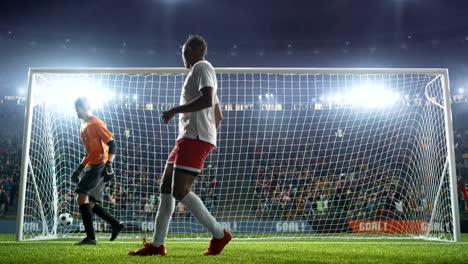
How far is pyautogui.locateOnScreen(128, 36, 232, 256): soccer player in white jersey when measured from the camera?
3697 mm

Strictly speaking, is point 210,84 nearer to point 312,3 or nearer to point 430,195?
point 430,195

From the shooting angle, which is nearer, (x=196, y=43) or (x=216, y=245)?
(x=216, y=245)

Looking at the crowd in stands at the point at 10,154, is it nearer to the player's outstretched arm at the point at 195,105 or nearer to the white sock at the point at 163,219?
the white sock at the point at 163,219

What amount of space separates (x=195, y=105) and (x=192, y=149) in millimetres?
383

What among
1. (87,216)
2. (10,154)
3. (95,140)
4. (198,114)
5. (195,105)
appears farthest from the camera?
(10,154)

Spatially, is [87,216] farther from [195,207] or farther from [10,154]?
[10,154]

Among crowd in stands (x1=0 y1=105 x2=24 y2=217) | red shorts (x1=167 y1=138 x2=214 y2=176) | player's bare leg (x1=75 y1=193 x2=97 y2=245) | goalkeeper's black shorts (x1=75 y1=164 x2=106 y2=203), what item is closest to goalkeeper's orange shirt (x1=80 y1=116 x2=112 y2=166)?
goalkeeper's black shorts (x1=75 y1=164 x2=106 y2=203)

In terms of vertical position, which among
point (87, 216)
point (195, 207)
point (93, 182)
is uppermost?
point (93, 182)

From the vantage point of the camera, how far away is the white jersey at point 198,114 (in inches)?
149

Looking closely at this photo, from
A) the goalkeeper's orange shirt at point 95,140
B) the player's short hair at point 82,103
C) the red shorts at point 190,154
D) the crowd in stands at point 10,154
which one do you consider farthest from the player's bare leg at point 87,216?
the crowd in stands at point 10,154

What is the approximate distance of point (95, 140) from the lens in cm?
570

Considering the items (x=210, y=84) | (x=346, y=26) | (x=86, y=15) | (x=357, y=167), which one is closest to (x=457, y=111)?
(x=346, y=26)

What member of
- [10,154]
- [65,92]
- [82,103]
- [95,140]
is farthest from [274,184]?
[10,154]

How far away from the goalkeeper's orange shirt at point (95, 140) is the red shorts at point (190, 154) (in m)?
2.22
